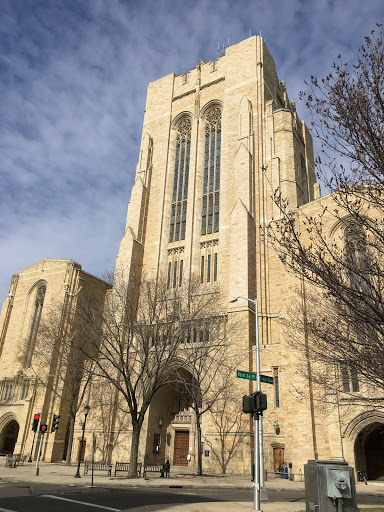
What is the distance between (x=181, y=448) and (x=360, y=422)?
47.3 feet

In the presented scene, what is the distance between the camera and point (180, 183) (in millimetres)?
40969

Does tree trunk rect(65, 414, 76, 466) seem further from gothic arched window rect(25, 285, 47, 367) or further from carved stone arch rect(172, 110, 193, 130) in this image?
carved stone arch rect(172, 110, 193, 130)

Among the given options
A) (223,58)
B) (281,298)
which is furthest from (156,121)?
(281,298)

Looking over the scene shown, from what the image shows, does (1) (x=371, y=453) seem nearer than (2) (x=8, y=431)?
Yes

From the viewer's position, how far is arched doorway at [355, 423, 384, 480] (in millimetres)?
22739

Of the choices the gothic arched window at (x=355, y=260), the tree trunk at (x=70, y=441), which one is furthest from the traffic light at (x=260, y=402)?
the tree trunk at (x=70, y=441)

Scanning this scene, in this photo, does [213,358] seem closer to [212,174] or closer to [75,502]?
[75,502]

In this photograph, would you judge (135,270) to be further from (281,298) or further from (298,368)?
(298,368)

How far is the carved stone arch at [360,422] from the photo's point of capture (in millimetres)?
21203

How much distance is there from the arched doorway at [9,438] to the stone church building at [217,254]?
0.32 feet

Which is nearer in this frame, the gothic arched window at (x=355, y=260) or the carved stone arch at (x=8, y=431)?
the gothic arched window at (x=355, y=260)

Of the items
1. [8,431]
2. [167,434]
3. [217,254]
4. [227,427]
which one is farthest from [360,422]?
[8,431]

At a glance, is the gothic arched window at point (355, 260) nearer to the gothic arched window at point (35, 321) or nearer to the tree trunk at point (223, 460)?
the tree trunk at point (223, 460)

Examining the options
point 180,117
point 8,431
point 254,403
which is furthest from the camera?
point 180,117
